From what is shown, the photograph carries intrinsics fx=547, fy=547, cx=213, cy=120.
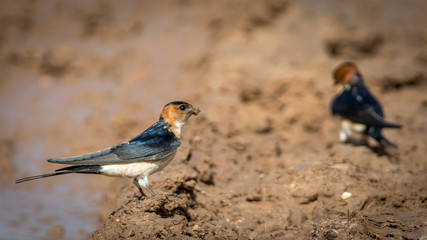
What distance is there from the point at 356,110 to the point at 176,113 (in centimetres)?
320

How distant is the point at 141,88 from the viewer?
918 cm

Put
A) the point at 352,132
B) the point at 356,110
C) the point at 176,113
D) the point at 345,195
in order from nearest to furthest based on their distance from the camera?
the point at 176,113 → the point at 345,195 → the point at 356,110 → the point at 352,132

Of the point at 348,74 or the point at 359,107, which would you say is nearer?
the point at 359,107

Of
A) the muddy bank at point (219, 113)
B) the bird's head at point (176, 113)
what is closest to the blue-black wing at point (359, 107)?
the muddy bank at point (219, 113)

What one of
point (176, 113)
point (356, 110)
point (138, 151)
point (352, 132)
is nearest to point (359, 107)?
point (356, 110)

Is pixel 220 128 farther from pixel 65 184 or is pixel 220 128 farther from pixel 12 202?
pixel 12 202

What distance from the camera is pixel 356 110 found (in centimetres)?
730

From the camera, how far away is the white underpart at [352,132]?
7406 mm

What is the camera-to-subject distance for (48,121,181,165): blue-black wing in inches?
177

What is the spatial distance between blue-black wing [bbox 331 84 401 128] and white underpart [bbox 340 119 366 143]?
16 centimetres

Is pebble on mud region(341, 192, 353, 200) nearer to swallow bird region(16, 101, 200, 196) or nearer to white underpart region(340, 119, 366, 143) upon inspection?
swallow bird region(16, 101, 200, 196)

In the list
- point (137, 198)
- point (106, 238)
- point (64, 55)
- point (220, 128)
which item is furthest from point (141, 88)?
point (106, 238)

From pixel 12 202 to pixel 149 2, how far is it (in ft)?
17.3

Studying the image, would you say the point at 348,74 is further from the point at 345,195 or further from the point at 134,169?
the point at 134,169
